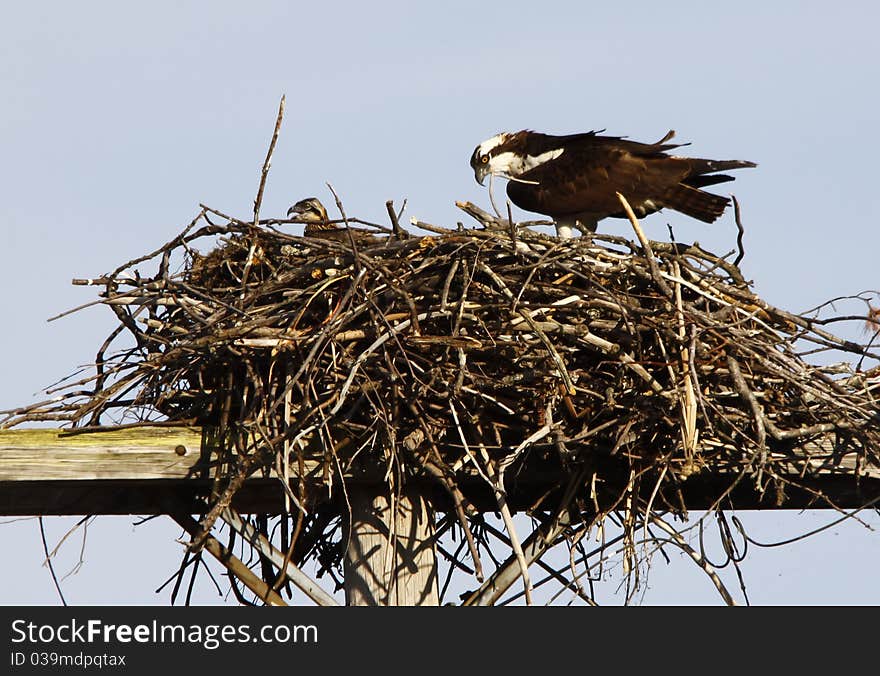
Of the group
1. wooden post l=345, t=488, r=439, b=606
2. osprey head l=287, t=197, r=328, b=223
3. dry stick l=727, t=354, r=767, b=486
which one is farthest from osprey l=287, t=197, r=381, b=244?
dry stick l=727, t=354, r=767, b=486

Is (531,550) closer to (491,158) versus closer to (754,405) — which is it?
(754,405)

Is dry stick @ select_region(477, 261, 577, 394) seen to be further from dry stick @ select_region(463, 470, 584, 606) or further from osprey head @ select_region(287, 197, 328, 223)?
osprey head @ select_region(287, 197, 328, 223)

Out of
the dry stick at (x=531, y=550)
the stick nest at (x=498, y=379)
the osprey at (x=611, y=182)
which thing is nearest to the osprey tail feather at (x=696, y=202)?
the osprey at (x=611, y=182)

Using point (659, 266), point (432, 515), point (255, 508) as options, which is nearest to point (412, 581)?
point (432, 515)

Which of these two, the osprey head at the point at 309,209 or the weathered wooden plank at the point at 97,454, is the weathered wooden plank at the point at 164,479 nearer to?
the weathered wooden plank at the point at 97,454

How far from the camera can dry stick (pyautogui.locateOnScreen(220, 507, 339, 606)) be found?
4480mm

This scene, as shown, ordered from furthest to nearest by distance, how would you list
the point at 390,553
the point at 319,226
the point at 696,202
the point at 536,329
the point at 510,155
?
the point at 510,155
the point at 696,202
the point at 319,226
the point at 390,553
the point at 536,329

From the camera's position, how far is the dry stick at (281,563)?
448cm

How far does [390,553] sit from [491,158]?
3.63m

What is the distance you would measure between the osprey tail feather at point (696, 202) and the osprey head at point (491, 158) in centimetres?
118

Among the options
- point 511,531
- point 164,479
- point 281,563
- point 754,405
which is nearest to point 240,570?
point 281,563

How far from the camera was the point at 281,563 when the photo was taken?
459 centimetres
